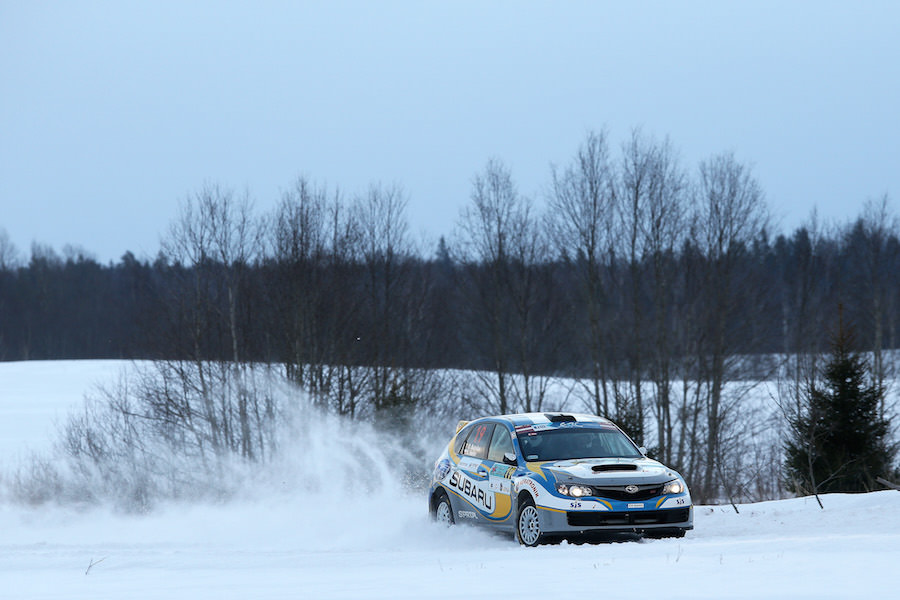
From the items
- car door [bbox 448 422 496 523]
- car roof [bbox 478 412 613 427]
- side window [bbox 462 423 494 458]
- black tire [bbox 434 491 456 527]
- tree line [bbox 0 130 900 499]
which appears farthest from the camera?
tree line [bbox 0 130 900 499]

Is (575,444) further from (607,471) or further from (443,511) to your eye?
(443,511)

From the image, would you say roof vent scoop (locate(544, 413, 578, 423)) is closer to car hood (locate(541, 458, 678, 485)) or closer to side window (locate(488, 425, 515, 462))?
side window (locate(488, 425, 515, 462))

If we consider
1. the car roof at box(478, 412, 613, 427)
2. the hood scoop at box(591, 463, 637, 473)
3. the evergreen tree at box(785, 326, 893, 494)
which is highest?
the car roof at box(478, 412, 613, 427)

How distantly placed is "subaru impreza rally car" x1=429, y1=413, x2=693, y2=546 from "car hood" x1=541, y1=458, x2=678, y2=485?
1 centimetres

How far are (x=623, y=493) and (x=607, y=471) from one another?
1.12ft

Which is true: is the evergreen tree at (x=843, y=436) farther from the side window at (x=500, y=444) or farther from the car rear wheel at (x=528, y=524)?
the car rear wheel at (x=528, y=524)

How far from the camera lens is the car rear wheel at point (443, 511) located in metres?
11.8

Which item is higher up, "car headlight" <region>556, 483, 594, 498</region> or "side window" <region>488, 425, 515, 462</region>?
"side window" <region>488, 425, 515, 462</region>

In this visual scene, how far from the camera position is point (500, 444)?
11.2m

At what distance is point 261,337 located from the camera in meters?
33.2

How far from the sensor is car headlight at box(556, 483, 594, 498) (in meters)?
9.68

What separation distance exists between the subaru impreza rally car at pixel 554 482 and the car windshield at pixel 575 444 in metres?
0.01

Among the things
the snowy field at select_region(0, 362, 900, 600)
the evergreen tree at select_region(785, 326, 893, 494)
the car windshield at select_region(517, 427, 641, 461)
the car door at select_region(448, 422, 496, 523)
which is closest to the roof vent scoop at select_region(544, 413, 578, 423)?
the car windshield at select_region(517, 427, 641, 461)

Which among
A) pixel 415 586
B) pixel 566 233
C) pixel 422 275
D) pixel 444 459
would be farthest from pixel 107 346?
pixel 415 586
